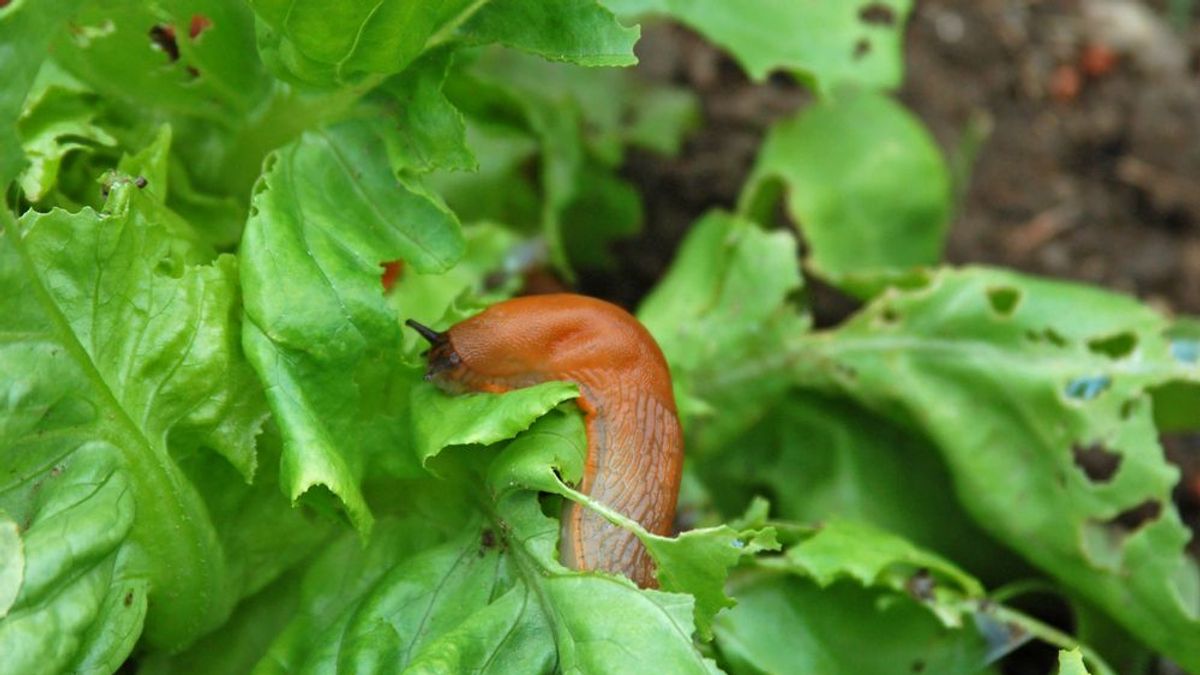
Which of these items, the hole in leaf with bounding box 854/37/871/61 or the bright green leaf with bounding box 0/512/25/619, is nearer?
the bright green leaf with bounding box 0/512/25/619

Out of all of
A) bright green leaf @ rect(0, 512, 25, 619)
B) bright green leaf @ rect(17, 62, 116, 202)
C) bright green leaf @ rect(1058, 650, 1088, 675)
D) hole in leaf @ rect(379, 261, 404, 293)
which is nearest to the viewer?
bright green leaf @ rect(0, 512, 25, 619)

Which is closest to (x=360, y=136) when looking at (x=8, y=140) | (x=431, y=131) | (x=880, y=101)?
(x=431, y=131)

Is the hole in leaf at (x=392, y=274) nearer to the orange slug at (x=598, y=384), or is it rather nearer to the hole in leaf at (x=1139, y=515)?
the orange slug at (x=598, y=384)

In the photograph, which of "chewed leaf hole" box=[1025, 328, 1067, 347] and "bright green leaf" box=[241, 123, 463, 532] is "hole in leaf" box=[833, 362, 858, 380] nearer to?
"chewed leaf hole" box=[1025, 328, 1067, 347]

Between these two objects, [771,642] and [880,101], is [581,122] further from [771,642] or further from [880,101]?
[771,642]

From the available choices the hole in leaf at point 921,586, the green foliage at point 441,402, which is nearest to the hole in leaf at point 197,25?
the green foliage at point 441,402

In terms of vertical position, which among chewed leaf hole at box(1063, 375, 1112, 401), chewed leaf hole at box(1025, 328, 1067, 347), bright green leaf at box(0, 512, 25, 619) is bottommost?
chewed leaf hole at box(1063, 375, 1112, 401)

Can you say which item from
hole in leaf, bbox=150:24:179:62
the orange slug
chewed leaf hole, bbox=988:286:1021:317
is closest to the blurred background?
chewed leaf hole, bbox=988:286:1021:317
